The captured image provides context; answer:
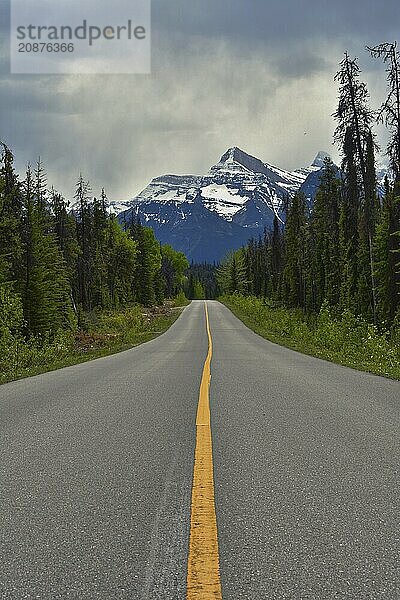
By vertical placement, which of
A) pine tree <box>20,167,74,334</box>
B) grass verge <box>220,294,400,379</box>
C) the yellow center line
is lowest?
grass verge <box>220,294,400,379</box>

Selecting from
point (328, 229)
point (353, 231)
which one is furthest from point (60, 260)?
point (328, 229)

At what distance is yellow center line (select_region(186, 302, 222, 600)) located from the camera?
276 cm

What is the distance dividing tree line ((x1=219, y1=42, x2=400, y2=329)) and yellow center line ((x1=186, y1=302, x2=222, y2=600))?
71.7ft

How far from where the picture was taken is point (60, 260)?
4094 centimetres

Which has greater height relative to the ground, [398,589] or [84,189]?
[84,189]

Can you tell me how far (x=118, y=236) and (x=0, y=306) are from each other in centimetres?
5653

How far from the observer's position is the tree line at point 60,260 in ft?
103

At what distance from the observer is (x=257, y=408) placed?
26.8 feet

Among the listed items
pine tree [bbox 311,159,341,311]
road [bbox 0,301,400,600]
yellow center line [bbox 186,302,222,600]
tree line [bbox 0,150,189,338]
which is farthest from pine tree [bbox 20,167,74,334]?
yellow center line [bbox 186,302,222,600]

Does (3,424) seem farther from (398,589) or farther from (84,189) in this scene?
(84,189)

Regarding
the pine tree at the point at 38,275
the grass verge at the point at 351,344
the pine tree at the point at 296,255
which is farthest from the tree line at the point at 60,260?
the pine tree at the point at 296,255

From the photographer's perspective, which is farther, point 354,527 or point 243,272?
point 243,272

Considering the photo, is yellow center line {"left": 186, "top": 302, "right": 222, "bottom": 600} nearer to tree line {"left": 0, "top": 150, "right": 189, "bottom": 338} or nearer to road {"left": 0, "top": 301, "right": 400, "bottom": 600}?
road {"left": 0, "top": 301, "right": 400, "bottom": 600}

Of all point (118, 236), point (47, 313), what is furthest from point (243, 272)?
point (47, 313)
